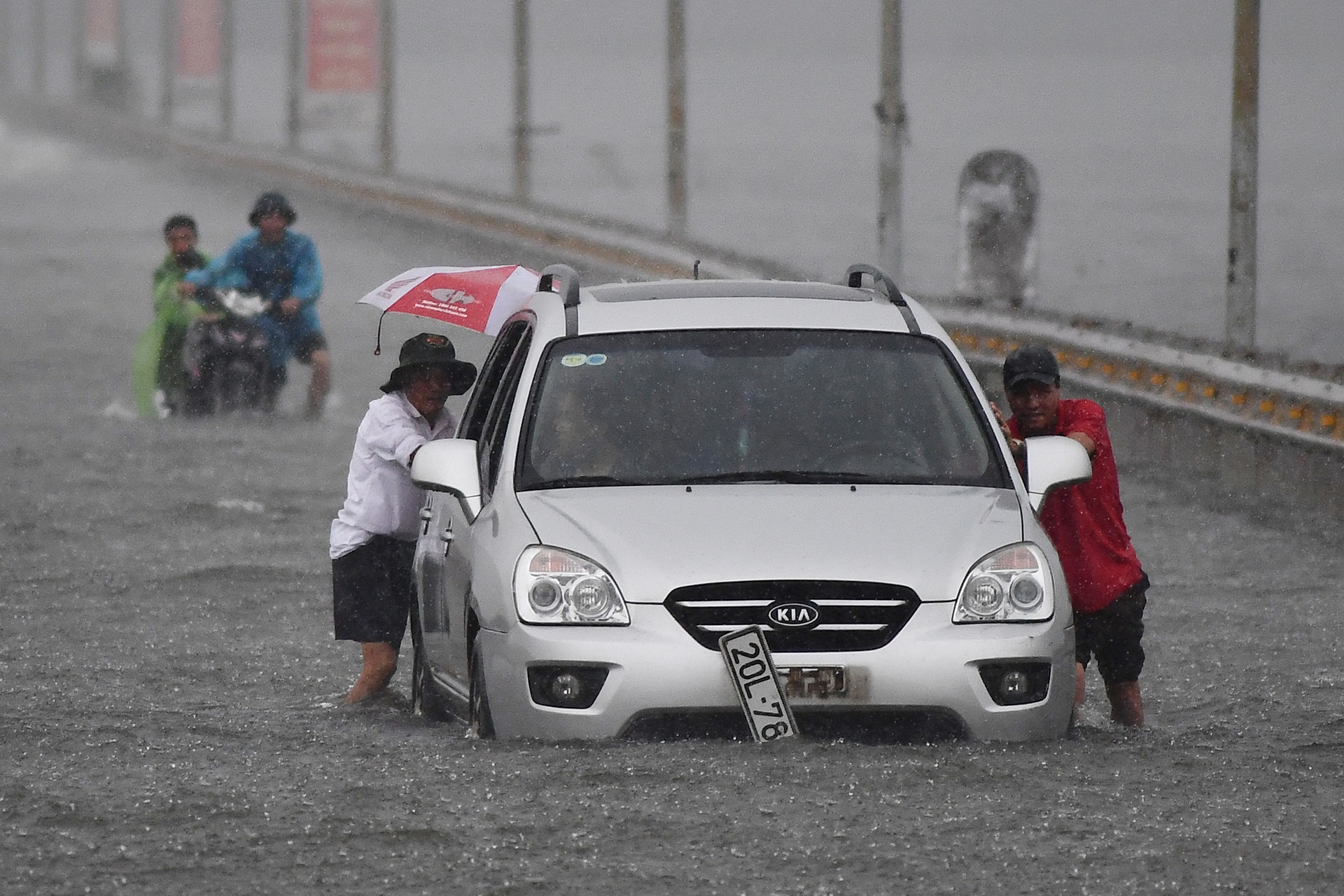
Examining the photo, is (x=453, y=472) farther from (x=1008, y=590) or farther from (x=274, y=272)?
(x=274, y=272)

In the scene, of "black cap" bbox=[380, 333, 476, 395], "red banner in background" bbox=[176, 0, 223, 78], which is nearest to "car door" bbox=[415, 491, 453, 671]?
"black cap" bbox=[380, 333, 476, 395]

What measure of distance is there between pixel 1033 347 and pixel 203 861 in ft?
11.9

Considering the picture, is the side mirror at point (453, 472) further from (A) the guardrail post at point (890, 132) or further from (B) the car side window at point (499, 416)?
(A) the guardrail post at point (890, 132)

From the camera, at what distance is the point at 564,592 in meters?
7.47

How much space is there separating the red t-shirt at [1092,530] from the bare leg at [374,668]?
2441 mm

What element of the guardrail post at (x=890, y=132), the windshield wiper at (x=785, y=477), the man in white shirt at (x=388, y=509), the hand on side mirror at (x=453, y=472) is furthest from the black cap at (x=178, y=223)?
the windshield wiper at (x=785, y=477)

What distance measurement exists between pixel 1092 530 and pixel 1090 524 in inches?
0.8

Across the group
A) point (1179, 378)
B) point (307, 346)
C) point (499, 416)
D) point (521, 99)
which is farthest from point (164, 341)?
point (521, 99)

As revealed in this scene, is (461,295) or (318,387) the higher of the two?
(461,295)

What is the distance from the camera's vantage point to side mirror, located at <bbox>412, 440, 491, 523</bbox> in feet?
26.9

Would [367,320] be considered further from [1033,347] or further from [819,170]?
[819,170]

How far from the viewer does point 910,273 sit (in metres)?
41.4

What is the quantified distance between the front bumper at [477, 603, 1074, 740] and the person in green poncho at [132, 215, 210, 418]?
467 inches

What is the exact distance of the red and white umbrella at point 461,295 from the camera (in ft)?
32.4
